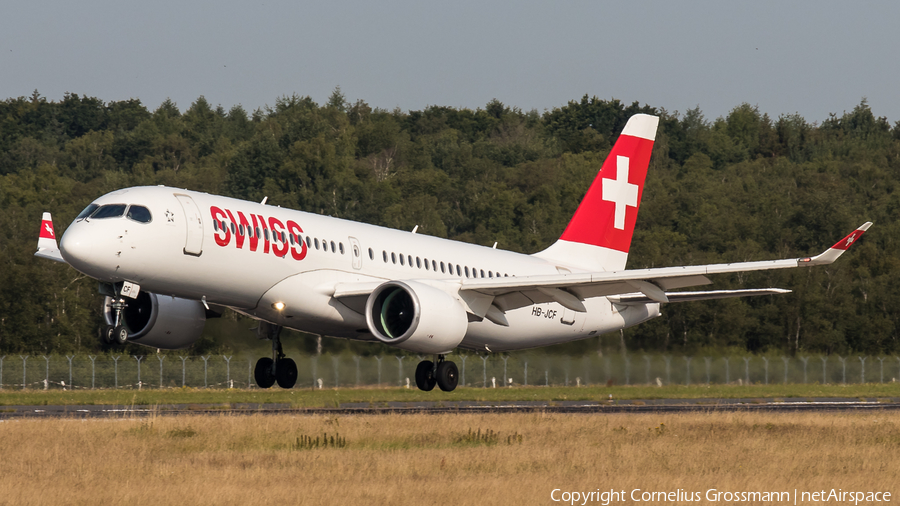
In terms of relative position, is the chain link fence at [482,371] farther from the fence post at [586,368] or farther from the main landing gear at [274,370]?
the main landing gear at [274,370]

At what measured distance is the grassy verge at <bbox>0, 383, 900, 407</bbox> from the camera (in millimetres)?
40812

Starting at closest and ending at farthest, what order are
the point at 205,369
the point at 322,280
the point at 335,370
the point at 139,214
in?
the point at 139,214 → the point at 322,280 → the point at 335,370 → the point at 205,369

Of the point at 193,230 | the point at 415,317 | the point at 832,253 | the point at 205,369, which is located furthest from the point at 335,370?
the point at 832,253

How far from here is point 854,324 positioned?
62.2 m

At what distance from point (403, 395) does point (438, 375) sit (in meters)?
12.4

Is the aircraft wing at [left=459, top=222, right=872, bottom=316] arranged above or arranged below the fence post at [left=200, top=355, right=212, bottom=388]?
above

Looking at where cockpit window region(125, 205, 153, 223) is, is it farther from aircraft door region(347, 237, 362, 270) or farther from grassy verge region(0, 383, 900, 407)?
grassy verge region(0, 383, 900, 407)

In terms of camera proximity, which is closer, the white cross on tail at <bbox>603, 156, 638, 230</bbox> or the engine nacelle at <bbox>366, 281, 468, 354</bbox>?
the engine nacelle at <bbox>366, 281, 468, 354</bbox>

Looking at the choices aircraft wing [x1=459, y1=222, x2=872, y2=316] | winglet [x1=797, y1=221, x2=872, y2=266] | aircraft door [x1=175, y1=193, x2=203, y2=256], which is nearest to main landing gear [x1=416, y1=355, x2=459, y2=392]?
aircraft wing [x1=459, y1=222, x2=872, y2=316]

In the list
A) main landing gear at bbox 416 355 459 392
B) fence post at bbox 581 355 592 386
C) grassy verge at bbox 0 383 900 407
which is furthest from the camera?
fence post at bbox 581 355 592 386

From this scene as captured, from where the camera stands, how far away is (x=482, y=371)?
176ft

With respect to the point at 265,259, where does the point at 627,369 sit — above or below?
→ below

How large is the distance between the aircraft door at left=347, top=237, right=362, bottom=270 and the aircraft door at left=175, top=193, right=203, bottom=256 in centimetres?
485

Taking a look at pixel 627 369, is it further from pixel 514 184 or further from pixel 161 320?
pixel 514 184
